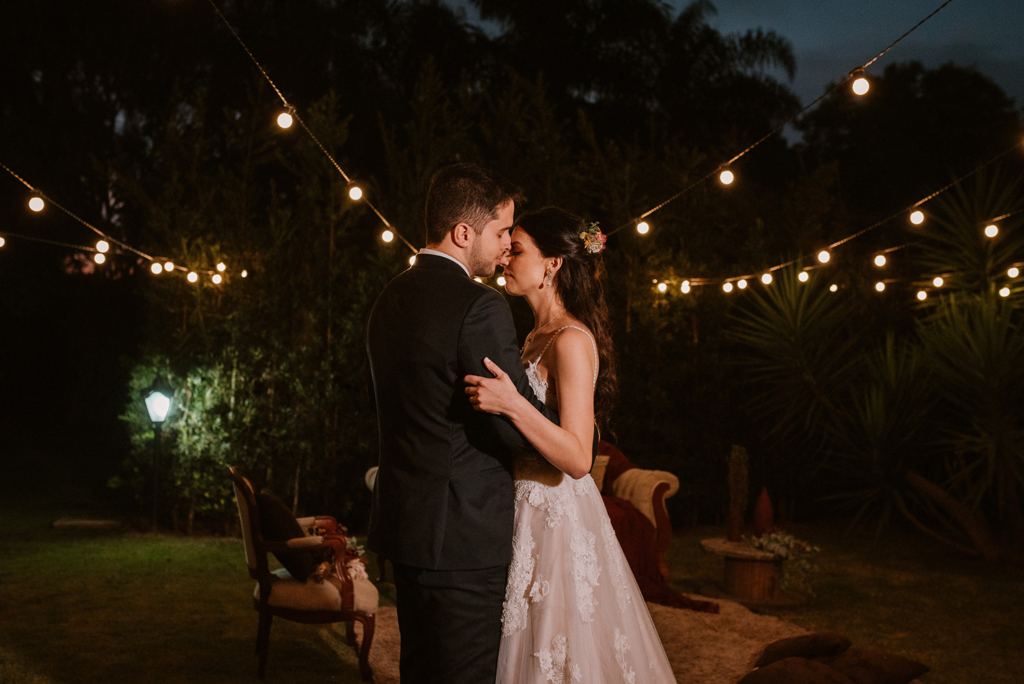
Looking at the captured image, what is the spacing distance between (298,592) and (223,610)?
1.34m

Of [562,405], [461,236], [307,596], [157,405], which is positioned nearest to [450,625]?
[562,405]

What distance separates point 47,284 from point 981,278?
41.1 feet

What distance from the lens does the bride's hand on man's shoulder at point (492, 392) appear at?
4.82ft

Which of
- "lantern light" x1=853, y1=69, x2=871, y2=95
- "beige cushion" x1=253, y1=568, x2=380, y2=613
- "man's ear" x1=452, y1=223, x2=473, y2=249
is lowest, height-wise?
"beige cushion" x1=253, y1=568, x2=380, y2=613

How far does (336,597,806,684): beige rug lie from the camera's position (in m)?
3.81

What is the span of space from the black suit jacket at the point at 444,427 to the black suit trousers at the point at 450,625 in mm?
40

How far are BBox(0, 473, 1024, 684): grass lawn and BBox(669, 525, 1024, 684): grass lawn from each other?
1cm

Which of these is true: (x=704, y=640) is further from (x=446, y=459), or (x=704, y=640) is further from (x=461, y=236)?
(x=461, y=236)

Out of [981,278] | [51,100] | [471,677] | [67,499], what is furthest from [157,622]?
[51,100]

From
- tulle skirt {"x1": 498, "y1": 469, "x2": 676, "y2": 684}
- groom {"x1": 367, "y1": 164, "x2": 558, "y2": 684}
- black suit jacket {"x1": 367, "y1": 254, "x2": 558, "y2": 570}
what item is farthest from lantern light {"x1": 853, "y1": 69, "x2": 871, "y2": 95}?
black suit jacket {"x1": 367, "y1": 254, "x2": 558, "y2": 570}

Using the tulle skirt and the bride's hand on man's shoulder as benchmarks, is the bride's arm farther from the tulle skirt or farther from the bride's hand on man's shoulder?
the tulle skirt

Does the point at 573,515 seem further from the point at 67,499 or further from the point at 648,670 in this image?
the point at 67,499

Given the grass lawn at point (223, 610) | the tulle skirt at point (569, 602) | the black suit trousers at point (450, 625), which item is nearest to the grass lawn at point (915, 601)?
the grass lawn at point (223, 610)

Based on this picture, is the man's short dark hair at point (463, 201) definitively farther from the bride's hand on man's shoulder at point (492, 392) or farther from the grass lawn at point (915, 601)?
the grass lawn at point (915, 601)
